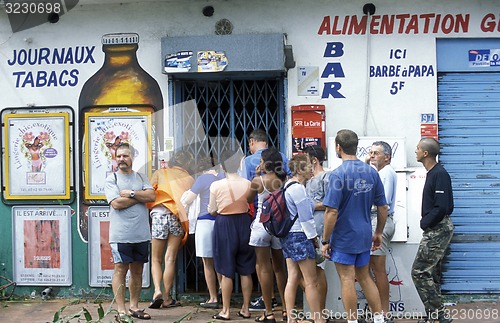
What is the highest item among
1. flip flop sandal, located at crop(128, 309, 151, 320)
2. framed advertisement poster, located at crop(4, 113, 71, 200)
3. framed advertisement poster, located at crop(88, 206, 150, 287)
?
framed advertisement poster, located at crop(4, 113, 71, 200)

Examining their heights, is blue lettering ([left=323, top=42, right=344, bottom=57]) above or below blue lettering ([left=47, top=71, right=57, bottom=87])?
above

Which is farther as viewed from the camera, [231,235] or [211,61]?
[211,61]

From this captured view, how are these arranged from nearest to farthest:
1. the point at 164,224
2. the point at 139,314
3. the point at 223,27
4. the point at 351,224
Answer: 1. the point at 351,224
2. the point at 139,314
3. the point at 164,224
4. the point at 223,27

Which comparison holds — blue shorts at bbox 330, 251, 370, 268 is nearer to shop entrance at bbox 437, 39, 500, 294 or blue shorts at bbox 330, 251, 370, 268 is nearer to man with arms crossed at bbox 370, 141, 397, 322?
man with arms crossed at bbox 370, 141, 397, 322

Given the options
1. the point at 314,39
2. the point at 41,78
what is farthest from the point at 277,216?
the point at 41,78

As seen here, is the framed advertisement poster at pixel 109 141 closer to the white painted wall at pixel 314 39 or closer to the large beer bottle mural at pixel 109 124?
the large beer bottle mural at pixel 109 124

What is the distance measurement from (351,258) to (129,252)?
2.34 meters

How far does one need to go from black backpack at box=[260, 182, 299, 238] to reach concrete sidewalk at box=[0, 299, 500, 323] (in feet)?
4.45

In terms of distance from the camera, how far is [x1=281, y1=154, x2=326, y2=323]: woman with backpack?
6.77 metres

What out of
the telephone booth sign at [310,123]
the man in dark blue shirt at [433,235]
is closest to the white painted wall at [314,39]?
the telephone booth sign at [310,123]

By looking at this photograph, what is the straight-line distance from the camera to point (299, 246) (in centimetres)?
683

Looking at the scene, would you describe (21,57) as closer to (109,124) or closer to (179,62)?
(109,124)

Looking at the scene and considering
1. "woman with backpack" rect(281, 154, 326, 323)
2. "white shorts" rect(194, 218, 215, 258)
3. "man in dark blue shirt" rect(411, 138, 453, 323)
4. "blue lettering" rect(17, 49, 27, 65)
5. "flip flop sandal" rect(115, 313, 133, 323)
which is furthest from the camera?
"blue lettering" rect(17, 49, 27, 65)

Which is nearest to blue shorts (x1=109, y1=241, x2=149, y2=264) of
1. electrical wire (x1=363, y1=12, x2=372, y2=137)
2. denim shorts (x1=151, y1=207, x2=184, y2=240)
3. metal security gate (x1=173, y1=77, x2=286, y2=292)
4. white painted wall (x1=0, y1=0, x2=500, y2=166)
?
denim shorts (x1=151, y1=207, x2=184, y2=240)
